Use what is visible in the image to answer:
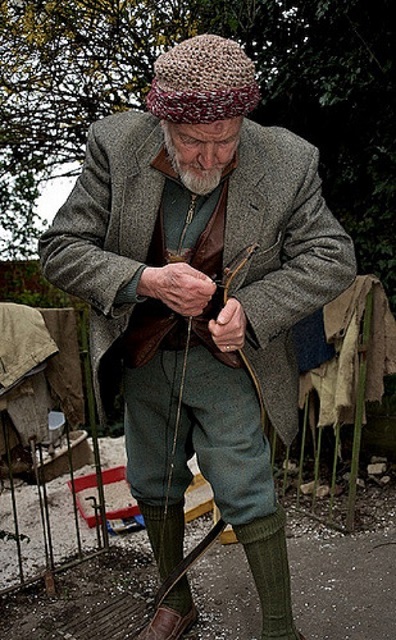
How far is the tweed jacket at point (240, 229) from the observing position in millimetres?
2123

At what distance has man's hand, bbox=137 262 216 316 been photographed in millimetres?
1990

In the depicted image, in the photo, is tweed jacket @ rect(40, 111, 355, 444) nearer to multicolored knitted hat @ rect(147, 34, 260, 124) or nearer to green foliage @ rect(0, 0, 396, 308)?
multicolored knitted hat @ rect(147, 34, 260, 124)

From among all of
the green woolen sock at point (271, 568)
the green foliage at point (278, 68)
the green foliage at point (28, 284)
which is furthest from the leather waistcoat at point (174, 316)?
the green foliage at point (28, 284)

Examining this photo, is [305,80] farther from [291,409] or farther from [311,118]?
[291,409]

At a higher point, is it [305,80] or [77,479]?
[305,80]

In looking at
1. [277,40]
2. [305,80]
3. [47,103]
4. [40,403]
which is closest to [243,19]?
[277,40]

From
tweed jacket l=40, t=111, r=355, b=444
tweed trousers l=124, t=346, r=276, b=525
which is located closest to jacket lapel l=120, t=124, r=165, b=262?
tweed jacket l=40, t=111, r=355, b=444

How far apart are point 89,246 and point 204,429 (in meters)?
0.66

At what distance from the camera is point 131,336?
89.4 inches

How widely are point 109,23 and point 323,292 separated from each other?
128 inches

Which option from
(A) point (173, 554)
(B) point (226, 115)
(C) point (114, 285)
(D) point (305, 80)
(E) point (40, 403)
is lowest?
(A) point (173, 554)

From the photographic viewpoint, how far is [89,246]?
7.07 ft

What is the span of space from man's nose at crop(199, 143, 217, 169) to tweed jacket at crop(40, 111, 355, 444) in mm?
130

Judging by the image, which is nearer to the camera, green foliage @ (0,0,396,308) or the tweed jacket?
the tweed jacket
